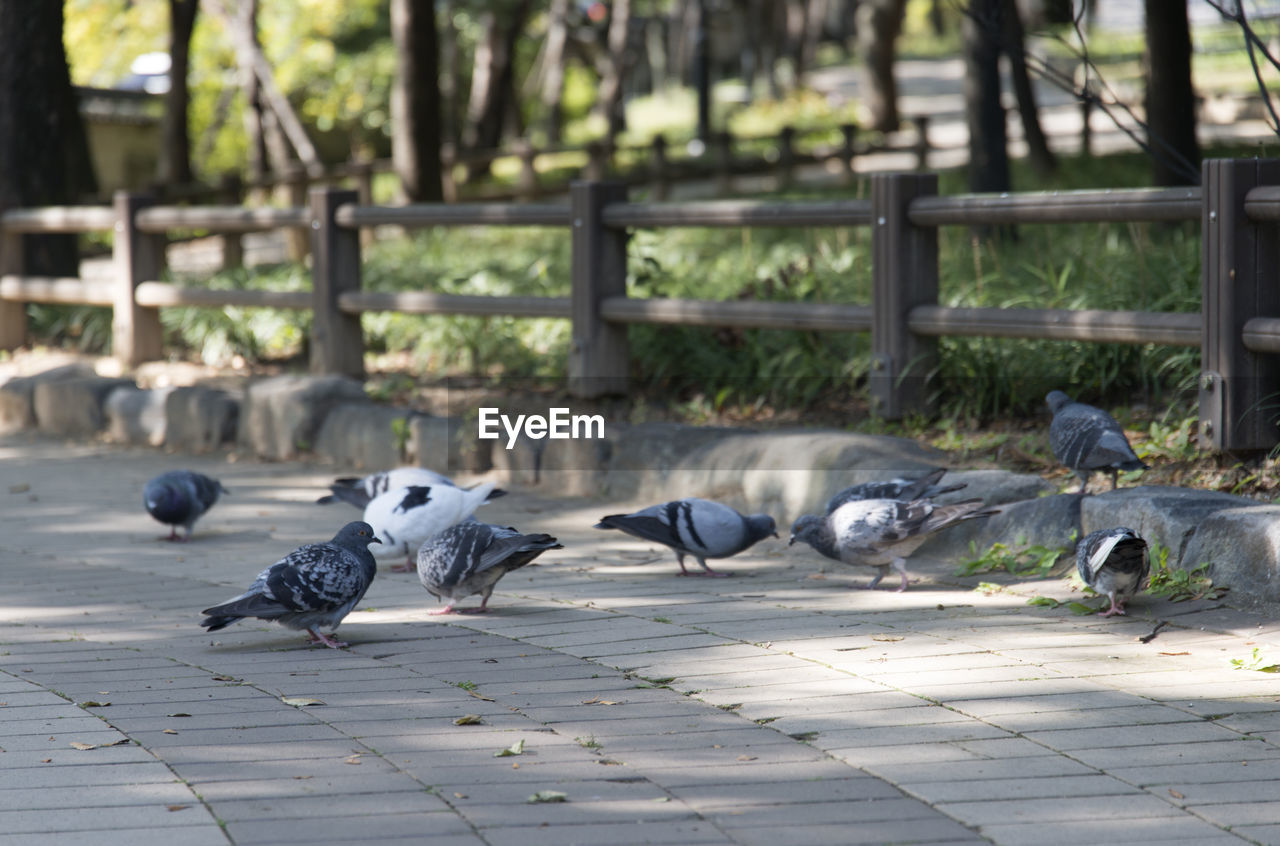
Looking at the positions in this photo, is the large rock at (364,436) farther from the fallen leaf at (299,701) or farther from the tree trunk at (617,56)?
the tree trunk at (617,56)

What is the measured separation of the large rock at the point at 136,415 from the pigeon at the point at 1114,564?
21.4 feet

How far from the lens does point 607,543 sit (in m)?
6.39

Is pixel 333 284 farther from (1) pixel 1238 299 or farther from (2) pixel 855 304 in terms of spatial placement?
(1) pixel 1238 299

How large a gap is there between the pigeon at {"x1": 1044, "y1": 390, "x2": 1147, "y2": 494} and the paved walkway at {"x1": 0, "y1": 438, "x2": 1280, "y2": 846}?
0.48 meters

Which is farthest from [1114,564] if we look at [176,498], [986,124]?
[986,124]

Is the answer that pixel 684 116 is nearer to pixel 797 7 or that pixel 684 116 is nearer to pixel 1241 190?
pixel 797 7

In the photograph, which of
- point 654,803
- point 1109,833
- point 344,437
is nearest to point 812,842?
point 654,803

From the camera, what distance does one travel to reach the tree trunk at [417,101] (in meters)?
15.9

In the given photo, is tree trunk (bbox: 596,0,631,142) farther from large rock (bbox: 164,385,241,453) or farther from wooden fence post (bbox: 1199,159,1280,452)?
wooden fence post (bbox: 1199,159,1280,452)

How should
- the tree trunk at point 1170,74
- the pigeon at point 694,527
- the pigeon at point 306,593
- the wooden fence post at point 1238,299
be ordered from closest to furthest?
the pigeon at point 306,593, the pigeon at point 694,527, the wooden fence post at point 1238,299, the tree trunk at point 1170,74

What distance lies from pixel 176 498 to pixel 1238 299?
4.58 metres

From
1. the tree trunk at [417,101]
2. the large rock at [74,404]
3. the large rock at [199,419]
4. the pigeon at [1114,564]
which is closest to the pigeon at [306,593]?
the pigeon at [1114,564]

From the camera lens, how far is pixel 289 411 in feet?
28.3

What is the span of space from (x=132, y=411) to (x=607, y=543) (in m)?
4.49
